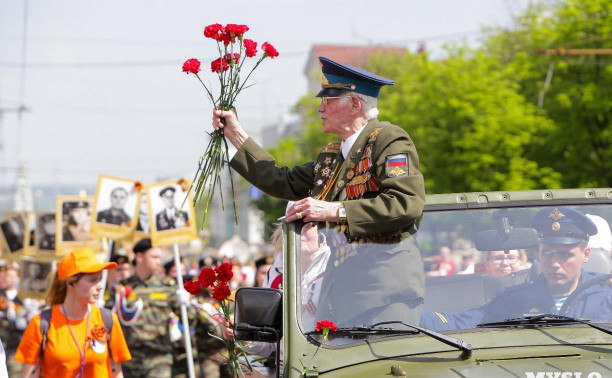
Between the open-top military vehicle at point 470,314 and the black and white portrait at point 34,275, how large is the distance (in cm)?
1126

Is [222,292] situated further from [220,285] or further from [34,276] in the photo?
[34,276]

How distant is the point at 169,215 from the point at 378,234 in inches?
343

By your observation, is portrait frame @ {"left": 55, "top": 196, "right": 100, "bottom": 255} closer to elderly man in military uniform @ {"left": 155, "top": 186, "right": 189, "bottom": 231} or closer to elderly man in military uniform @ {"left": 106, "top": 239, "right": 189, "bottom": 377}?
elderly man in military uniform @ {"left": 155, "top": 186, "right": 189, "bottom": 231}

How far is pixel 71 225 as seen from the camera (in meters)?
14.7

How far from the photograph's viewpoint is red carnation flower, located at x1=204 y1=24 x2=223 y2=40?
17.1 feet

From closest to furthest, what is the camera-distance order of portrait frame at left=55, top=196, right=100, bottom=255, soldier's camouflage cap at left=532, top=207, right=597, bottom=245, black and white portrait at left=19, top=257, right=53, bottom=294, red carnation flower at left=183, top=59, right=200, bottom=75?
1. soldier's camouflage cap at left=532, top=207, right=597, bottom=245
2. red carnation flower at left=183, top=59, right=200, bottom=75
3. portrait frame at left=55, top=196, right=100, bottom=255
4. black and white portrait at left=19, top=257, right=53, bottom=294

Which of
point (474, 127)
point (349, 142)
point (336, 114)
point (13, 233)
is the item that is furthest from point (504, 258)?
point (474, 127)

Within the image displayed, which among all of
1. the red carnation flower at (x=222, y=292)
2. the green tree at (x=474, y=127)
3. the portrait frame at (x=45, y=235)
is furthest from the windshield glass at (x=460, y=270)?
the green tree at (x=474, y=127)

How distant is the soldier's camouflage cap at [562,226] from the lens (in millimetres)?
4730

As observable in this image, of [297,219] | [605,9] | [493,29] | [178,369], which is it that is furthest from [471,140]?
[297,219]

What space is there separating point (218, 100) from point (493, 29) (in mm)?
41522

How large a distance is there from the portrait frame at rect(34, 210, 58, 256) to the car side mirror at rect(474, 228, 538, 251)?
11.5 meters

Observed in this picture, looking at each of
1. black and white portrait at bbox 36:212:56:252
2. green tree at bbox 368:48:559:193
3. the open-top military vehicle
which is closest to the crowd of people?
black and white portrait at bbox 36:212:56:252

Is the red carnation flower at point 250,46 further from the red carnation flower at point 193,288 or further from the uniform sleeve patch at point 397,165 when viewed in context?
the red carnation flower at point 193,288
